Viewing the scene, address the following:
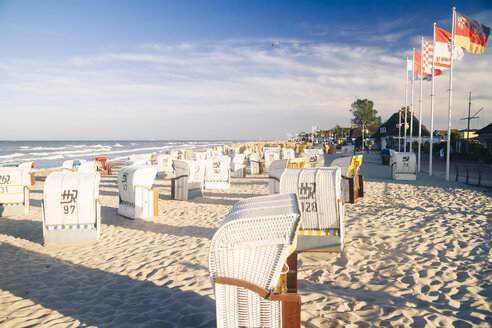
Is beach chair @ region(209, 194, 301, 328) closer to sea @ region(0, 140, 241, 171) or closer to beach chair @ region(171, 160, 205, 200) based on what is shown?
beach chair @ region(171, 160, 205, 200)

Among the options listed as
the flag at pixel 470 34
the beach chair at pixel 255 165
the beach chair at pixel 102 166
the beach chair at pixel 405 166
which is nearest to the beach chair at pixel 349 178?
the beach chair at pixel 405 166

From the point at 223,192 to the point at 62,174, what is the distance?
739 centimetres

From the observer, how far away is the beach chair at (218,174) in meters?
14.3

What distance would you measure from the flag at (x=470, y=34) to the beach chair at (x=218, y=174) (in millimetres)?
11627

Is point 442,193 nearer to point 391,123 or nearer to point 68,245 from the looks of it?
point 68,245

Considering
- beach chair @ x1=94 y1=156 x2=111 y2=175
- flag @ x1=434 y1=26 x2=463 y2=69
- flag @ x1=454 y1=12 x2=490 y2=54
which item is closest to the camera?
flag @ x1=454 y1=12 x2=490 y2=54

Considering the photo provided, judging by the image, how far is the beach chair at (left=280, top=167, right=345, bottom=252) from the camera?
5559 mm

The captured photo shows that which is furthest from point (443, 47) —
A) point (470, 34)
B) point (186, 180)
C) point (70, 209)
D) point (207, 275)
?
point (70, 209)

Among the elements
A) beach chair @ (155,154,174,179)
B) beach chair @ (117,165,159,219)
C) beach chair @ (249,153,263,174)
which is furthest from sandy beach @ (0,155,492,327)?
beach chair @ (249,153,263,174)

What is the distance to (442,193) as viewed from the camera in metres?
11.7

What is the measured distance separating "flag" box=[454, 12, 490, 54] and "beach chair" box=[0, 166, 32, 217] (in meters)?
17.8

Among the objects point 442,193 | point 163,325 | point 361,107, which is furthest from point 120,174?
point 361,107

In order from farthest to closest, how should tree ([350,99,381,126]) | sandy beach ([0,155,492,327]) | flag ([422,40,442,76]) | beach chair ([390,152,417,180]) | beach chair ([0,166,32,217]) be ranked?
tree ([350,99,381,126]) → flag ([422,40,442,76]) → beach chair ([390,152,417,180]) → beach chair ([0,166,32,217]) → sandy beach ([0,155,492,327])

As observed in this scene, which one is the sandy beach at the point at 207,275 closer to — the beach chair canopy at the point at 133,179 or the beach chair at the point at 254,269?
the beach chair canopy at the point at 133,179
